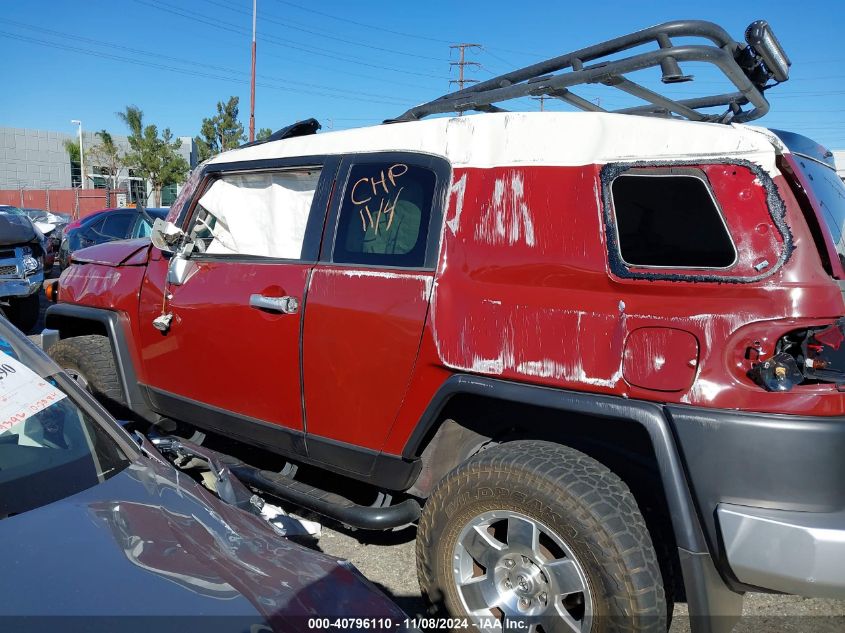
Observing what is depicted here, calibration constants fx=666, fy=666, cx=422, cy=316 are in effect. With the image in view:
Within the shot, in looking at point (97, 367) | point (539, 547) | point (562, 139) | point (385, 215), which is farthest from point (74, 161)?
point (539, 547)

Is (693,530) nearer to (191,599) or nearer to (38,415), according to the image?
(191,599)

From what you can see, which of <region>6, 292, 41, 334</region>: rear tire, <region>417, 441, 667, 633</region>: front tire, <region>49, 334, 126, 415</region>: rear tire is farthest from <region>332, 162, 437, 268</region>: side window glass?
<region>6, 292, 41, 334</region>: rear tire

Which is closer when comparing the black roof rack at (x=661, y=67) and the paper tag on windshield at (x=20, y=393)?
the paper tag on windshield at (x=20, y=393)

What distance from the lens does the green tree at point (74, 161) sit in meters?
45.2

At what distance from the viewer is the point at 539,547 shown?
2.32 m

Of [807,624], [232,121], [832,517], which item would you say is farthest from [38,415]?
[232,121]

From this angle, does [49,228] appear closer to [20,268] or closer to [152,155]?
[20,268]

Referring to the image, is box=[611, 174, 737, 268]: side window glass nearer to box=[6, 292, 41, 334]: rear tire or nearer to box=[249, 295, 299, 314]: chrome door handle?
box=[249, 295, 299, 314]: chrome door handle

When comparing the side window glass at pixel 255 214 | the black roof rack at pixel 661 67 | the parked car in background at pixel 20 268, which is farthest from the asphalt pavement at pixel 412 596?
the parked car in background at pixel 20 268

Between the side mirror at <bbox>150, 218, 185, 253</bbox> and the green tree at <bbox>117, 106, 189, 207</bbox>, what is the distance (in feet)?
116

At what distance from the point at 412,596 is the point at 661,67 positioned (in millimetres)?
2489

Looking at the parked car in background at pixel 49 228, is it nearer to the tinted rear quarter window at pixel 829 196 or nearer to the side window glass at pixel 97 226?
the side window glass at pixel 97 226

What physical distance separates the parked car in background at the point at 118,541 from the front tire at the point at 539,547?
2.05ft

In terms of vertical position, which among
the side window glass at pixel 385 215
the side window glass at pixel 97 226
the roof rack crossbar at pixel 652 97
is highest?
the roof rack crossbar at pixel 652 97
